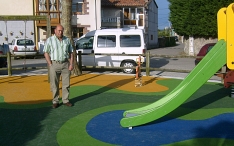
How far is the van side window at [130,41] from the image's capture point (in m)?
14.4

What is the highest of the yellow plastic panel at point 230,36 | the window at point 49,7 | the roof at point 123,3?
the roof at point 123,3

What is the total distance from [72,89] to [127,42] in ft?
18.2

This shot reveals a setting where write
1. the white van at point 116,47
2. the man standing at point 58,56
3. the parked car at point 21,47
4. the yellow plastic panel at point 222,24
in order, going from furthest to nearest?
the parked car at point 21,47 < the white van at point 116,47 < the man standing at point 58,56 < the yellow plastic panel at point 222,24

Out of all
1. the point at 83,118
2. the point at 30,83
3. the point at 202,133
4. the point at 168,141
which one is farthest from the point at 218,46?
the point at 30,83

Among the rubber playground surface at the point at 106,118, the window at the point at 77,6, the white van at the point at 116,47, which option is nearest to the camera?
the rubber playground surface at the point at 106,118

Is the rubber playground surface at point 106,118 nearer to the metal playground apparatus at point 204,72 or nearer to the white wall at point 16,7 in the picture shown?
the metal playground apparatus at point 204,72

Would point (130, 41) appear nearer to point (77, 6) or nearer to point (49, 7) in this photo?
point (49, 7)

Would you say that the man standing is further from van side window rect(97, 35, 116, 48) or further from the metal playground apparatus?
van side window rect(97, 35, 116, 48)

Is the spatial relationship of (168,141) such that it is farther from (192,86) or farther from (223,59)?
(223,59)

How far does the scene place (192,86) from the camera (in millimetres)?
5398

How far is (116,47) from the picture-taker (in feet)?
47.8

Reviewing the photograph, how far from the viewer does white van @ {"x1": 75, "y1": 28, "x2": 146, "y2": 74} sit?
14.4 meters

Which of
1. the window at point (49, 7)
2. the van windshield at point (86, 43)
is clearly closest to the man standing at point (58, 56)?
the van windshield at point (86, 43)

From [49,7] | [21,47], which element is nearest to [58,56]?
[21,47]
